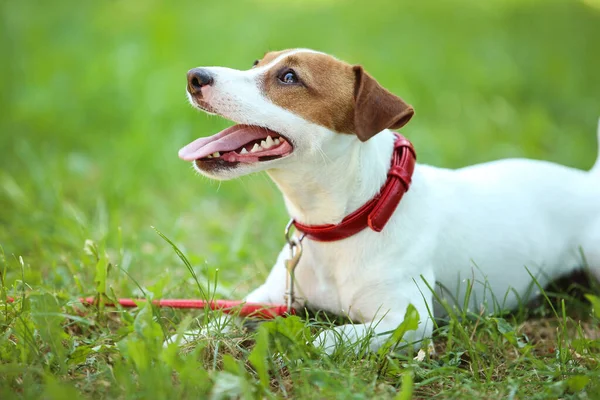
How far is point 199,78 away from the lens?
9.19 ft

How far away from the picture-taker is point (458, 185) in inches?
129

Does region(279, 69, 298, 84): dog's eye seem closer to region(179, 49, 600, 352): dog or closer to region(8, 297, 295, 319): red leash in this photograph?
region(179, 49, 600, 352): dog

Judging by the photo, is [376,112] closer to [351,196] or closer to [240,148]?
[351,196]

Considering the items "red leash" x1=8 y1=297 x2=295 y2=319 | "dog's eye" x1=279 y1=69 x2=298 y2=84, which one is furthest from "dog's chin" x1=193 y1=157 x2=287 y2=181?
"red leash" x1=8 y1=297 x2=295 y2=319

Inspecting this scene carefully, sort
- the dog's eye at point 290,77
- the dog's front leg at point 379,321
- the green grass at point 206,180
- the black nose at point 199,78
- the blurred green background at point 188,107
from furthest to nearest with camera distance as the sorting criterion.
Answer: the blurred green background at point 188,107, the dog's eye at point 290,77, the black nose at point 199,78, the dog's front leg at point 379,321, the green grass at point 206,180

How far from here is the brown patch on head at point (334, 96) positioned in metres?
2.78

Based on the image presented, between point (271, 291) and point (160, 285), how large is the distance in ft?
1.62

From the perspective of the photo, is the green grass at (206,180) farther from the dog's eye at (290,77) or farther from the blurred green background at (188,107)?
the dog's eye at (290,77)

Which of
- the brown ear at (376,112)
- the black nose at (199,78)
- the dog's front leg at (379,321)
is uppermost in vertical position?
the black nose at (199,78)

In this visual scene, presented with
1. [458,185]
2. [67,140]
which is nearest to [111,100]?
[67,140]

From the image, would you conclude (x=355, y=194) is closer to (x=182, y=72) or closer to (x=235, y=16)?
(x=182, y=72)

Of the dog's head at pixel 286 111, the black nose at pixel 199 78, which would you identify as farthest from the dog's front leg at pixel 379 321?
the black nose at pixel 199 78

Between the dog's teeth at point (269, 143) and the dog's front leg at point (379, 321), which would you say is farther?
the dog's teeth at point (269, 143)

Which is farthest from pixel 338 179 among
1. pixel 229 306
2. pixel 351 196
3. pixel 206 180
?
pixel 206 180
